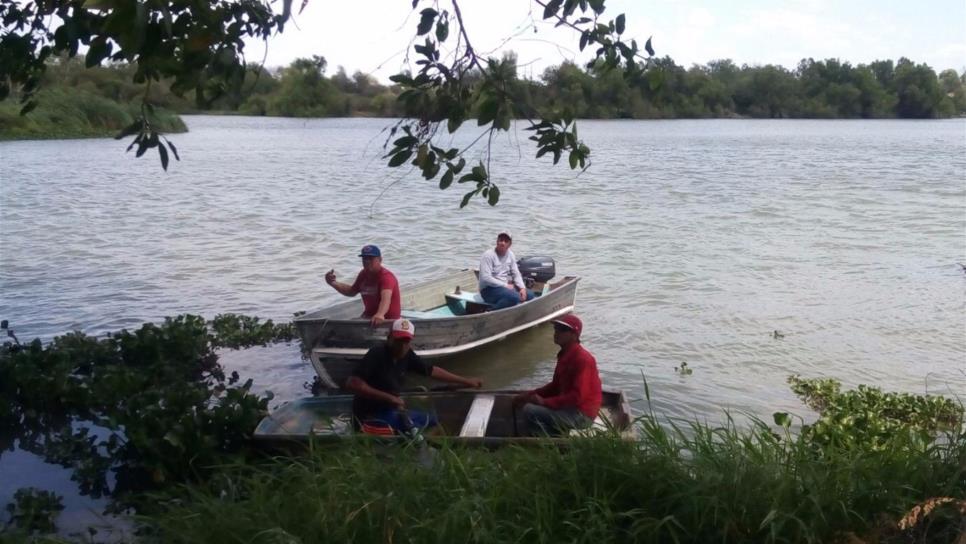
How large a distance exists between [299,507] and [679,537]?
6.07 ft

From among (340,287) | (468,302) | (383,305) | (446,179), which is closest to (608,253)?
(468,302)

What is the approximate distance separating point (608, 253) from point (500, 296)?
9.25 m

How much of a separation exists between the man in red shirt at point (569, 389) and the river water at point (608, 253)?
1.79 meters

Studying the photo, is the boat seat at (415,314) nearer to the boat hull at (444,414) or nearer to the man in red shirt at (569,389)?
the boat hull at (444,414)

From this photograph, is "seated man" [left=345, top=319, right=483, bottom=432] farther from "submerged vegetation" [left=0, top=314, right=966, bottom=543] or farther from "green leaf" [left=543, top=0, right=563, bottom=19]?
"green leaf" [left=543, top=0, right=563, bottom=19]

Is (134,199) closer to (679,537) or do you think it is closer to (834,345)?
(834,345)

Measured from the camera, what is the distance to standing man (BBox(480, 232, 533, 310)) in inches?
472

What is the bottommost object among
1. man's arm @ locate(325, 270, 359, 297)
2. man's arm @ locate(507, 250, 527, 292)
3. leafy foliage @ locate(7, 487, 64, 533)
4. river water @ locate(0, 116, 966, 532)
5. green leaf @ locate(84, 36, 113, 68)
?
river water @ locate(0, 116, 966, 532)

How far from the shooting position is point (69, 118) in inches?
2276

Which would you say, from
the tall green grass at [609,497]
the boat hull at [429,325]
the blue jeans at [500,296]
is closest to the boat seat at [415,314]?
the boat hull at [429,325]

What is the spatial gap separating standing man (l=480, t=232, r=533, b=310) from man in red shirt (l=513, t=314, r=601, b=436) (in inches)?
186

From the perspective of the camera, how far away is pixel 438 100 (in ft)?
18.5

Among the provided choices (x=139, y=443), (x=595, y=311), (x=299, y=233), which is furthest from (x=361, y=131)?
(x=139, y=443)

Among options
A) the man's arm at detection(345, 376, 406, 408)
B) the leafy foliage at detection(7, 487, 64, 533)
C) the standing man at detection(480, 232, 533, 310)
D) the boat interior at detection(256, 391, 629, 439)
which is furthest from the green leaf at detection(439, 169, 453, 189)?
the standing man at detection(480, 232, 533, 310)
